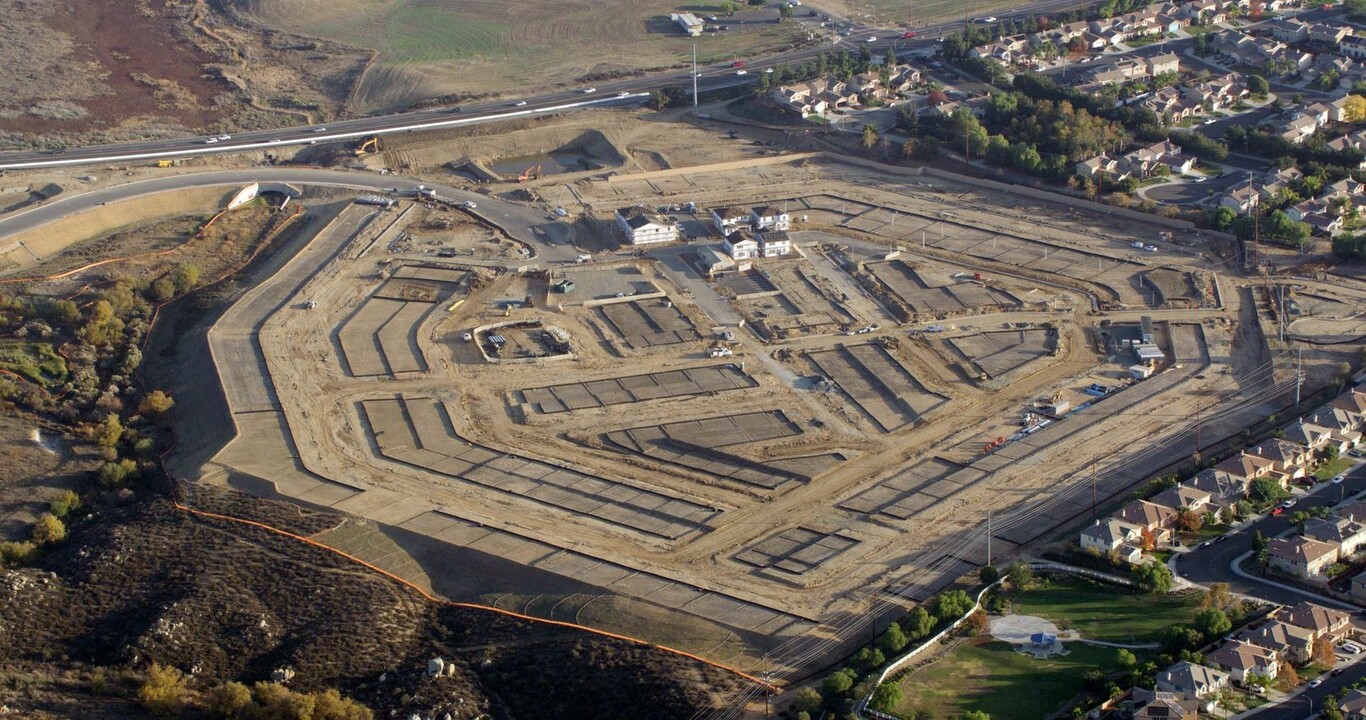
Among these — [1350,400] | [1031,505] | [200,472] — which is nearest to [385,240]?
[200,472]

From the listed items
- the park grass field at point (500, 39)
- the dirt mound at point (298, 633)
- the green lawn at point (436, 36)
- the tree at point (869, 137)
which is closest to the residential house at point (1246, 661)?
the dirt mound at point (298, 633)

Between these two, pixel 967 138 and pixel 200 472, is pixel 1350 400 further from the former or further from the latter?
pixel 200 472

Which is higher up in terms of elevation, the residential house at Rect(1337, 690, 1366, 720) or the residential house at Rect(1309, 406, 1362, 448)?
the residential house at Rect(1309, 406, 1362, 448)

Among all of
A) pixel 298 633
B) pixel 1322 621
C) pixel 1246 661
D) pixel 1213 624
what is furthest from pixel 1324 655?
pixel 298 633

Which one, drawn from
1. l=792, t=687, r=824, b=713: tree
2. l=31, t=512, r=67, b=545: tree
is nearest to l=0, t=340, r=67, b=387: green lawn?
l=31, t=512, r=67, b=545: tree

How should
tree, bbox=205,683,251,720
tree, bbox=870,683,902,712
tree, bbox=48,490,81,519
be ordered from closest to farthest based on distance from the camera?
tree, bbox=870,683,902,712
tree, bbox=205,683,251,720
tree, bbox=48,490,81,519

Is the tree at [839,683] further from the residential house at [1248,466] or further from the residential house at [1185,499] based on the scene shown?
the residential house at [1248,466]

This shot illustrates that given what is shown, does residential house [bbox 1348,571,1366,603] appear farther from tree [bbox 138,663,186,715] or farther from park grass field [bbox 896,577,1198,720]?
tree [bbox 138,663,186,715]
